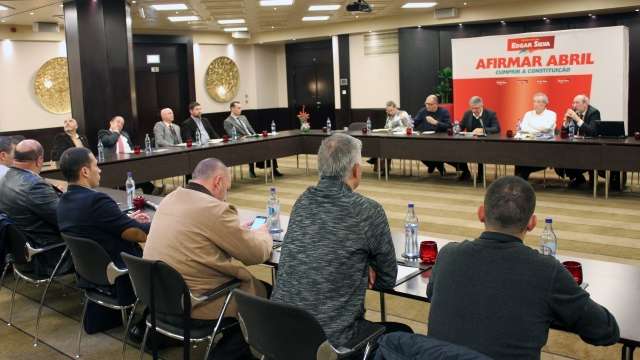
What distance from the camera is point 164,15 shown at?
1212cm

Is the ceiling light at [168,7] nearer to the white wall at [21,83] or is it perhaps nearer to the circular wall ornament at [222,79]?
the white wall at [21,83]

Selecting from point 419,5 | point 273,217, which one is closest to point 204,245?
point 273,217

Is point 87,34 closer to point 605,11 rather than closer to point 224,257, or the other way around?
point 224,257

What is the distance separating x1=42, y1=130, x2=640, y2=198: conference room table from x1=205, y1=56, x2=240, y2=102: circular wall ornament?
686cm

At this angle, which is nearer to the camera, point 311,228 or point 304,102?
point 311,228

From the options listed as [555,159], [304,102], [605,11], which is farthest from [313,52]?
[555,159]

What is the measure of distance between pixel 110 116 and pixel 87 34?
50.4 inches

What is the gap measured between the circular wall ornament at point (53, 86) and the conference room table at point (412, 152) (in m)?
5.87

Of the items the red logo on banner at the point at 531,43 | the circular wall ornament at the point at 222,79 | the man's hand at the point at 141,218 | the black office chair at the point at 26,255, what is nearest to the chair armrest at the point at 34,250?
the black office chair at the point at 26,255

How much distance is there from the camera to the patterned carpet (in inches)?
151

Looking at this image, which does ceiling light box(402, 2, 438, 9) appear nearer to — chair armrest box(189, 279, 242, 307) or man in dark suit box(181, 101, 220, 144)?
man in dark suit box(181, 101, 220, 144)

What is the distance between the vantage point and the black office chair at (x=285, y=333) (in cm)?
208

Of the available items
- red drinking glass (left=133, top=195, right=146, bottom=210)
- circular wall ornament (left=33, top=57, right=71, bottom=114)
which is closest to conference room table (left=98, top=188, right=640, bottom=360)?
red drinking glass (left=133, top=195, right=146, bottom=210)

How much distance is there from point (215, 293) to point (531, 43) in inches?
371
